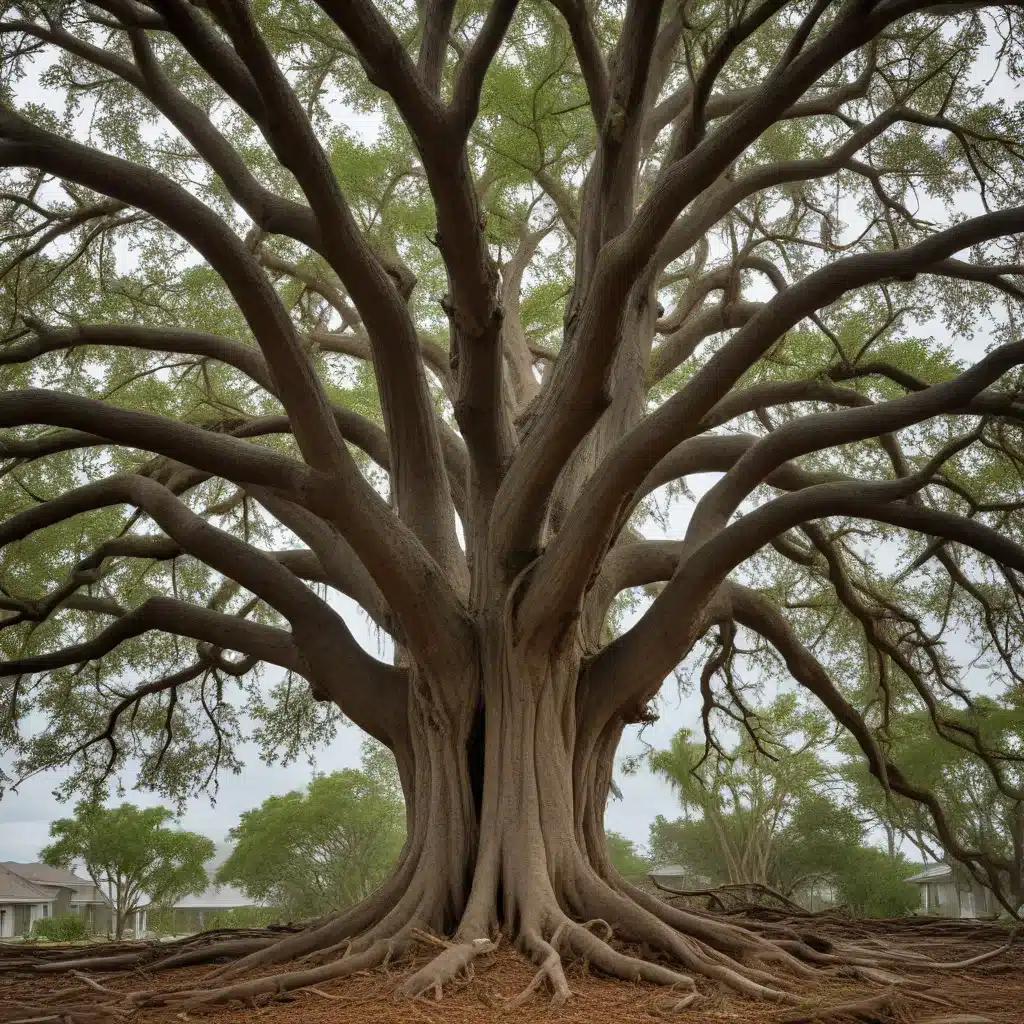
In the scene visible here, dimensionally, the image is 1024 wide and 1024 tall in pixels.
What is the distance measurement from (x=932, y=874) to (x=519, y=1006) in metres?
28.4

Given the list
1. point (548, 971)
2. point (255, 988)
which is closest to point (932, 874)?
point (548, 971)

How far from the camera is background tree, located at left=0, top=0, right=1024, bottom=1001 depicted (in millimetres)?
4793

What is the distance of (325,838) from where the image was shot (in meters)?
24.7

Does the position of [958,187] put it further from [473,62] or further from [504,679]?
[504,679]

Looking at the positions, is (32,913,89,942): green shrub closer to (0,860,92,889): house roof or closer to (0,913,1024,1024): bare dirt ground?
(0,860,92,889): house roof

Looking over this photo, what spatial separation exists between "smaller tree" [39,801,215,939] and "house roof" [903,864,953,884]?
19656 mm

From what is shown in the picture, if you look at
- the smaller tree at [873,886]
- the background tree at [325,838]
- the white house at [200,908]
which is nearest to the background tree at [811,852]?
the smaller tree at [873,886]

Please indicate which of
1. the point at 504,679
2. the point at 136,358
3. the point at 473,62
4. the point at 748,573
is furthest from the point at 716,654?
the point at 136,358

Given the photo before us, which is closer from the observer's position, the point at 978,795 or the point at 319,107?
the point at 319,107

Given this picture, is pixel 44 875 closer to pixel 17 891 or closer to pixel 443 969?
pixel 17 891

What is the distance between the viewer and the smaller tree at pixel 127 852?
72.7ft

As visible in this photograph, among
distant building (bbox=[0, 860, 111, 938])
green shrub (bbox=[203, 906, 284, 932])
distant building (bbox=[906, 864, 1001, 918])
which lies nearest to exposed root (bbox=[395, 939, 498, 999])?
distant building (bbox=[906, 864, 1001, 918])

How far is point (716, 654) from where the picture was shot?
9352 millimetres

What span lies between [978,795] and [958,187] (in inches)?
534
